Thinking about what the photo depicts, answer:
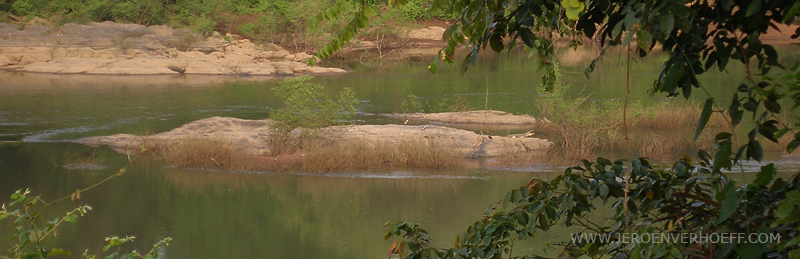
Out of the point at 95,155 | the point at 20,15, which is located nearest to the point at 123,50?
the point at 20,15

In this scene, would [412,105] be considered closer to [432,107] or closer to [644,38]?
[432,107]

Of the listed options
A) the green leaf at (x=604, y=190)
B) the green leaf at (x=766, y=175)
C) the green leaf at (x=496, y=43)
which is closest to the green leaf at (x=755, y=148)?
the green leaf at (x=766, y=175)

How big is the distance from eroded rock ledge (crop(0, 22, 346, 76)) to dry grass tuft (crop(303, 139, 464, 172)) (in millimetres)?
13937

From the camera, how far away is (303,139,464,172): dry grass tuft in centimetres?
1005

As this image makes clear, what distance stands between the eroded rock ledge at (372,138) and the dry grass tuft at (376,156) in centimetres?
27

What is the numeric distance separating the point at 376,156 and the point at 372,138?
85 cm

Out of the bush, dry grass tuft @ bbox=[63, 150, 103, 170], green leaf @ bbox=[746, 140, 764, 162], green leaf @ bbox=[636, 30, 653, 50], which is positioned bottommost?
dry grass tuft @ bbox=[63, 150, 103, 170]

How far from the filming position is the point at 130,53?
25375 mm

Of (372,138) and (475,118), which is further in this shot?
(475,118)

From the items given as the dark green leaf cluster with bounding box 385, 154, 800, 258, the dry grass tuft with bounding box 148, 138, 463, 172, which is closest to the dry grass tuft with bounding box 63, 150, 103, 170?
the dry grass tuft with bounding box 148, 138, 463, 172

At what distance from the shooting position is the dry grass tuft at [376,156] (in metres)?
10.1

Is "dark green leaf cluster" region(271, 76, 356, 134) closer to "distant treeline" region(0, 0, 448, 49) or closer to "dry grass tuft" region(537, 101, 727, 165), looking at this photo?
"dry grass tuft" region(537, 101, 727, 165)

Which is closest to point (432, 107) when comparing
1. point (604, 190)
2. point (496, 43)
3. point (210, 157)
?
point (210, 157)

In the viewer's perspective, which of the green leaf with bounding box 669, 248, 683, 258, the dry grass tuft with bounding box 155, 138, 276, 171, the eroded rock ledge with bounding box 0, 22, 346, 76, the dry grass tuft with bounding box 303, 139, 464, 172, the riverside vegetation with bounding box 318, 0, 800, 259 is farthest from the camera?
the eroded rock ledge with bounding box 0, 22, 346, 76
